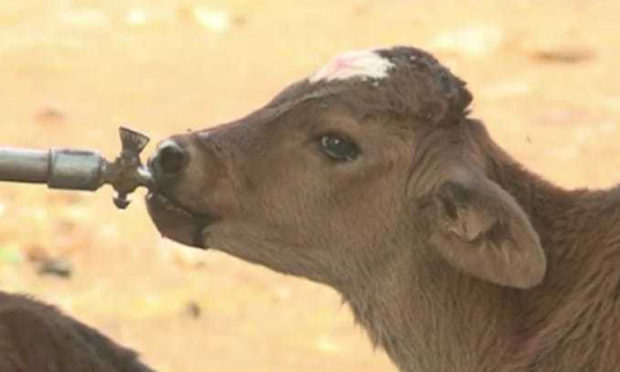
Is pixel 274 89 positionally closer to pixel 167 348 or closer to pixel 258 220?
pixel 167 348

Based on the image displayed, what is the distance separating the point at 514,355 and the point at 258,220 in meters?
0.77

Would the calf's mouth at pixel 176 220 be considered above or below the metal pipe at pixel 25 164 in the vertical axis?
below

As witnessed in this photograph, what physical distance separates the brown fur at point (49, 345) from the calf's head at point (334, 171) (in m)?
0.46

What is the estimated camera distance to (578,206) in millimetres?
5191

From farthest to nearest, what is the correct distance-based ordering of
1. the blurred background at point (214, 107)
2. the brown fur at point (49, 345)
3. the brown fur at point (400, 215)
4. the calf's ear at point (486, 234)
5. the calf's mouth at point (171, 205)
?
the blurred background at point (214, 107) < the brown fur at point (49, 345) < the calf's mouth at point (171, 205) < the brown fur at point (400, 215) < the calf's ear at point (486, 234)

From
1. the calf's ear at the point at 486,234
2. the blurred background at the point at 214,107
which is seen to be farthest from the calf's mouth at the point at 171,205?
the blurred background at the point at 214,107

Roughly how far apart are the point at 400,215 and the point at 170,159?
2.03 feet

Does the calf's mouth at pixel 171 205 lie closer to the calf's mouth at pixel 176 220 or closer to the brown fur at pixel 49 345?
the calf's mouth at pixel 176 220

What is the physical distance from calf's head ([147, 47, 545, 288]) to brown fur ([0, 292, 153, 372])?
46cm

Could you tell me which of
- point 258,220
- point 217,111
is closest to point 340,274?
point 258,220

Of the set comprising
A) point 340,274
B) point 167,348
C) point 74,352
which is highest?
point 340,274

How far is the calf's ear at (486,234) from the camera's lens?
4828 millimetres

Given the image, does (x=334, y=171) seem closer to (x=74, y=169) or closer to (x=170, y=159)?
(x=170, y=159)

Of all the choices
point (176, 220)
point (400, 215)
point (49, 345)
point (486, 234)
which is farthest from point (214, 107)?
point (486, 234)
